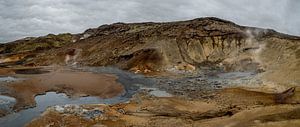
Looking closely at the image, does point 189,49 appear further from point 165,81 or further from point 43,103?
point 43,103

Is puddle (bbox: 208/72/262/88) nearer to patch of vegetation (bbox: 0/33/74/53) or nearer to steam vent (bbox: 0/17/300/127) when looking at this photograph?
steam vent (bbox: 0/17/300/127)

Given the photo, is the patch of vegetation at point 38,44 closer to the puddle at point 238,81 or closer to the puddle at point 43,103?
the puddle at point 238,81

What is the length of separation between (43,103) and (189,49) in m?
41.5

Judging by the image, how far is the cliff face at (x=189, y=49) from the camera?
213 ft

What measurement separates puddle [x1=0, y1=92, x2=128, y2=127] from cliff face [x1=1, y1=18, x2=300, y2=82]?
2551 cm

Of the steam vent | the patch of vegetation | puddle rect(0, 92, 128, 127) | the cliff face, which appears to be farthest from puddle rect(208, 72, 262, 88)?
the patch of vegetation

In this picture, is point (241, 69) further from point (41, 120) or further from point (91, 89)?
point (41, 120)

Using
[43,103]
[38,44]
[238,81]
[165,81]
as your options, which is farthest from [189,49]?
[38,44]

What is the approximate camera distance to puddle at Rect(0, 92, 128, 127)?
29.5m

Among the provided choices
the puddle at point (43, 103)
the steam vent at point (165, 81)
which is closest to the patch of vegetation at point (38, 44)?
the steam vent at point (165, 81)

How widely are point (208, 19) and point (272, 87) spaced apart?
129ft

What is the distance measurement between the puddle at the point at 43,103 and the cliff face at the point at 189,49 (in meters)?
25.5

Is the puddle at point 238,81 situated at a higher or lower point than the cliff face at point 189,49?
lower

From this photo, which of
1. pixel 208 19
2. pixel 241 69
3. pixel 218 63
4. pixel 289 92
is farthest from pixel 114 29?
pixel 289 92
